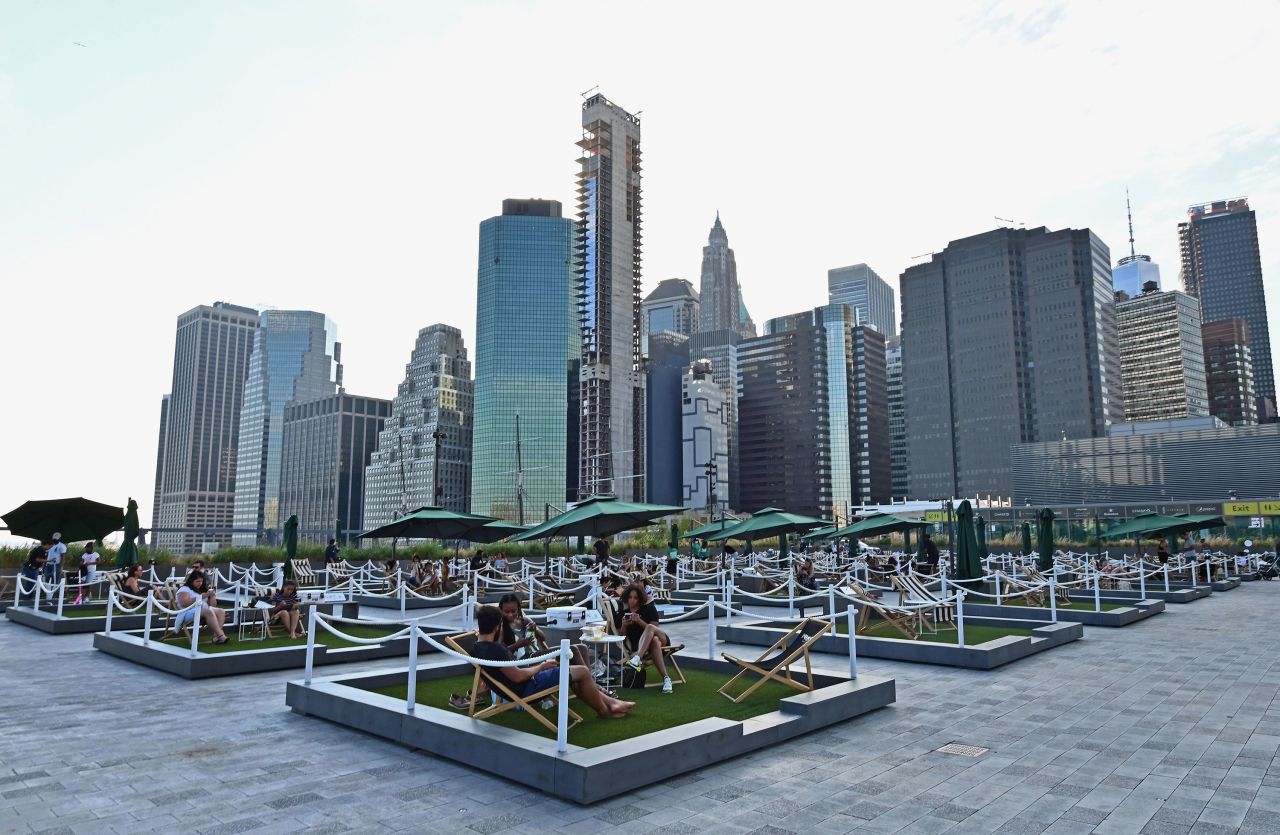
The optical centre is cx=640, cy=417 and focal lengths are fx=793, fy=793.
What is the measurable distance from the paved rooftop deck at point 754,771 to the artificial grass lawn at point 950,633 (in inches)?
101

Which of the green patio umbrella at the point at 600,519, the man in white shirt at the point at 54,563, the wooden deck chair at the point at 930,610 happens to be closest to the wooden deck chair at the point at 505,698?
the wooden deck chair at the point at 930,610

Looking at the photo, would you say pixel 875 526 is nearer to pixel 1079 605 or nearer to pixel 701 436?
pixel 1079 605

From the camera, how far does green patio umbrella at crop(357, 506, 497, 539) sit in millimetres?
19348

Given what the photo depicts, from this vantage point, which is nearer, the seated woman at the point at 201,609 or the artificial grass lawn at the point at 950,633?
the seated woman at the point at 201,609

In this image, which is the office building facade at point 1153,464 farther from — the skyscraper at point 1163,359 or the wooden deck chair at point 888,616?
the wooden deck chair at point 888,616

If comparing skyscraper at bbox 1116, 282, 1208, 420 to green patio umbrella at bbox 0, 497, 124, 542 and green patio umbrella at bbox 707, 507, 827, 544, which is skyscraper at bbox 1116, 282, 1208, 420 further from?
green patio umbrella at bbox 0, 497, 124, 542

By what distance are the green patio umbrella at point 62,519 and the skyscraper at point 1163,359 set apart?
185820mm

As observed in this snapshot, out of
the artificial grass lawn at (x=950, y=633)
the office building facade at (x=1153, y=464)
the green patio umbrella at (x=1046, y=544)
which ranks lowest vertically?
the artificial grass lawn at (x=950, y=633)

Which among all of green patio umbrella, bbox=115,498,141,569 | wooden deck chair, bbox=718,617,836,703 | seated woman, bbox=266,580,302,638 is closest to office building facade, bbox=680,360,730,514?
green patio umbrella, bbox=115,498,141,569

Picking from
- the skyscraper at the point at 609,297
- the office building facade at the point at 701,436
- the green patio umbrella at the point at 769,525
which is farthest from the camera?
the office building facade at the point at 701,436

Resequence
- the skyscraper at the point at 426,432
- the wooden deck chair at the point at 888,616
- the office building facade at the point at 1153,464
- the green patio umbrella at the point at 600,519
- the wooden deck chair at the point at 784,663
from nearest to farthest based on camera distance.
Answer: the wooden deck chair at the point at 784,663 → the wooden deck chair at the point at 888,616 → the green patio umbrella at the point at 600,519 → the office building facade at the point at 1153,464 → the skyscraper at the point at 426,432

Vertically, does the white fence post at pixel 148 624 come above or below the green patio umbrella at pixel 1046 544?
below

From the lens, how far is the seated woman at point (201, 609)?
40.5ft

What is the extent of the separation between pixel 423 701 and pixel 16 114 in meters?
11.7
